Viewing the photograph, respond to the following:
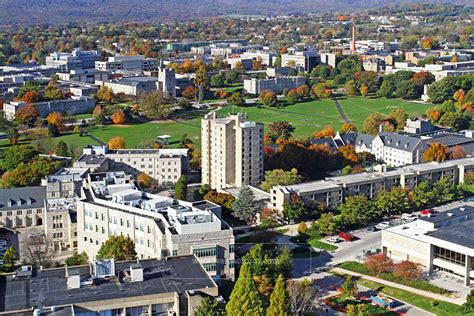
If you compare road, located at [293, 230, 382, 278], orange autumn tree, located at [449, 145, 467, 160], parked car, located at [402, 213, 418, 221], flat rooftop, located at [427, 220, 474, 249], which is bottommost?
road, located at [293, 230, 382, 278]

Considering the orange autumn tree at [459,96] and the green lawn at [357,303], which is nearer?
the green lawn at [357,303]

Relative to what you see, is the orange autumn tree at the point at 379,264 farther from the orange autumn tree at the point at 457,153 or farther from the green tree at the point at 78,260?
the orange autumn tree at the point at 457,153

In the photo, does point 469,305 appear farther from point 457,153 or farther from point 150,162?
point 150,162

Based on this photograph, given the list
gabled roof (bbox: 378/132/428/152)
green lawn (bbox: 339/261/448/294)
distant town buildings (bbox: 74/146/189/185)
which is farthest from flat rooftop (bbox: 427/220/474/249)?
distant town buildings (bbox: 74/146/189/185)

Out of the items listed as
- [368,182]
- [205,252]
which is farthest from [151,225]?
[368,182]

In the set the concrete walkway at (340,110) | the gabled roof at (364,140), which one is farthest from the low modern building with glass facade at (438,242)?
the concrete walkway at (340,110)

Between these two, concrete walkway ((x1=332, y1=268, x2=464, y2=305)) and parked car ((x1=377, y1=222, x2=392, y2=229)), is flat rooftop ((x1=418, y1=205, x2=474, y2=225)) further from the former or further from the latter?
concrete walkway ((x1=332, y1=268, x2=464, y2=305))

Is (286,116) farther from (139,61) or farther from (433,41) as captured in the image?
(433,41)
